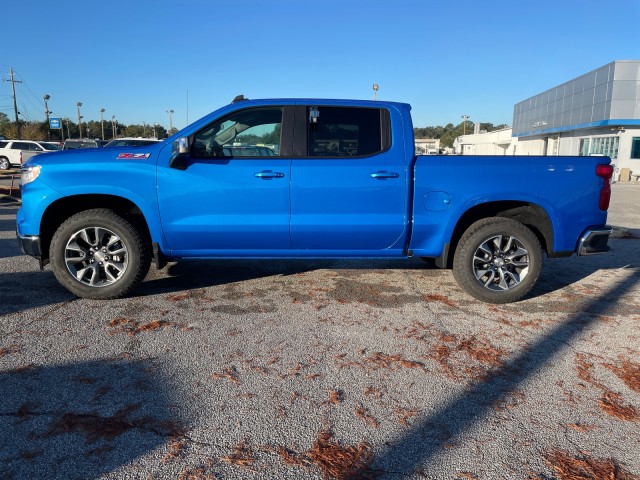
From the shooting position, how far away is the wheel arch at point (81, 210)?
4.94 m

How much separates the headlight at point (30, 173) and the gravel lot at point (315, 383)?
1.20 meters

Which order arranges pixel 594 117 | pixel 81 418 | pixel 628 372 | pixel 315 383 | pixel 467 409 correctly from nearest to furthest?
1. pixel 81 418
2. pixel 467 409
3. pixel 315 383
4. pixel 628 372
5. pixel 594 117

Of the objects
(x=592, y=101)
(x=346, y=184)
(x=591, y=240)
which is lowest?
(x=591, y=240)

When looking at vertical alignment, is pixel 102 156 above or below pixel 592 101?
below

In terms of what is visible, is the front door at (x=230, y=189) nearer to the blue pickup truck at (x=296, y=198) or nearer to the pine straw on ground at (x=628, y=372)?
the blue pickup truck at (x=296, y=198)

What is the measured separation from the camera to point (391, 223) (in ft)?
16.3

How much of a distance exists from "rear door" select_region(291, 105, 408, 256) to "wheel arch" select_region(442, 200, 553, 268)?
0.67 meters

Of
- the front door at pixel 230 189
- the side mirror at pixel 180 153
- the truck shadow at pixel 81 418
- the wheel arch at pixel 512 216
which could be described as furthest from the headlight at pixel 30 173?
the wheel arch at pixel 512 216

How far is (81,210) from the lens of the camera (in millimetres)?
5156

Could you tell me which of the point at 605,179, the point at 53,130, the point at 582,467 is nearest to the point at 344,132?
the point at 605,179

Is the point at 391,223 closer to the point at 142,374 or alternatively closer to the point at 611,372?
the point at 611,372

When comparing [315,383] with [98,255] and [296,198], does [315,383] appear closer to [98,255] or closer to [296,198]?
[296,198]

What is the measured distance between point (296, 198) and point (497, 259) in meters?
2.19

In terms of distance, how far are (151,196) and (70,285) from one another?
1.22m
